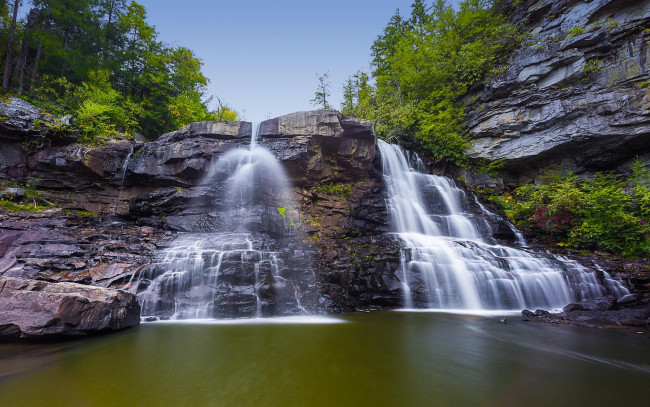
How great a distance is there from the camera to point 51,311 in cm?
432

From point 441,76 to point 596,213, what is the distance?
36.7 feet

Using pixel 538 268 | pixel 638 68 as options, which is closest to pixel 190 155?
pixel 538 268

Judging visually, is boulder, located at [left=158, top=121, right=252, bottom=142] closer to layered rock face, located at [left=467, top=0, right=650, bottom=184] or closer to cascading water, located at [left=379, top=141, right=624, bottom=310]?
cascading water, located at [left=379, top=141, right=624, bottom=310]

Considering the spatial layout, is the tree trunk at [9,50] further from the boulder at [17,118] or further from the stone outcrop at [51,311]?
the stone outcrop at [51,311]

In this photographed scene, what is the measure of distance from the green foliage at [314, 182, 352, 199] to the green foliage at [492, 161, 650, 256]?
855 cm

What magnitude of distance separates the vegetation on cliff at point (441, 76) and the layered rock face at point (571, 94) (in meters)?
1.19

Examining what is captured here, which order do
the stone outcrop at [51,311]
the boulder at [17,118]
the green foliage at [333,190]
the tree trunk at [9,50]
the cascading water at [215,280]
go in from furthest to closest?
the tree trunk at [9,50]
the green foliage at [333,190]
the boulder at [17,118]
the cascading water at [215,280]
the stone outcrop at [51,311]

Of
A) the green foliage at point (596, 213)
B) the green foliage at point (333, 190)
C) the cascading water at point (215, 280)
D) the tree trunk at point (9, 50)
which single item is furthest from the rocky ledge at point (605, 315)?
the tree trunk at point (9, 50)

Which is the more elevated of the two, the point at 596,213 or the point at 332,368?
the point at 596,213

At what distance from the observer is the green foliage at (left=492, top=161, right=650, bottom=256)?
999 cm

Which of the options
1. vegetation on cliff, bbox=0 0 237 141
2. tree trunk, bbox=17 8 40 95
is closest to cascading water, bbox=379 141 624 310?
vegetation on cliff, bbox=0 0 237 141

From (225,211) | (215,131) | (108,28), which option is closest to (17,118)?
(215,131)

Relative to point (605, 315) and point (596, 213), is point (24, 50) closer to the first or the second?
point (605, 315)

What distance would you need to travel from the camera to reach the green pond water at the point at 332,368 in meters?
2.52
